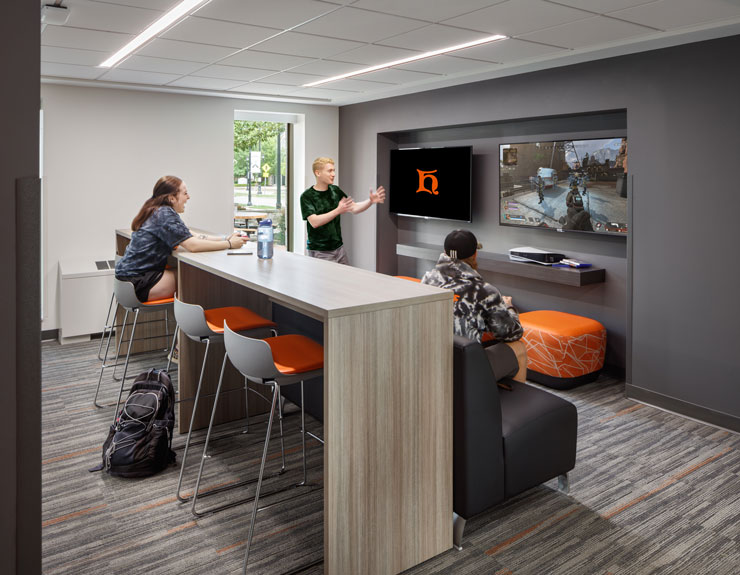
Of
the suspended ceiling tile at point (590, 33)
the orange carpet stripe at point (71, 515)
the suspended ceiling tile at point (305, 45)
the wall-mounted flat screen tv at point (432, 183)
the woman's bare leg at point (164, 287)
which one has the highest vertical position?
the suspended ceiling tile at point (305, 45)

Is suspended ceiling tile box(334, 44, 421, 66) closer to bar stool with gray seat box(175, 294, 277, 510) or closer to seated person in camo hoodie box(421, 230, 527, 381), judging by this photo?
seated person in camo hoodie box(421, 230, 527, 381)

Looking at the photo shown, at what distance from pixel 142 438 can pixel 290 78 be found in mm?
3331

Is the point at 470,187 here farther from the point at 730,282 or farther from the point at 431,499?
the point at 431,499

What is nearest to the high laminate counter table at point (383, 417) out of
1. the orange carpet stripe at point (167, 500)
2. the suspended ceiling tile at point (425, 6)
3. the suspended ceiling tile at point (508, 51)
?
the orange carpet stripe at point (167, 500)

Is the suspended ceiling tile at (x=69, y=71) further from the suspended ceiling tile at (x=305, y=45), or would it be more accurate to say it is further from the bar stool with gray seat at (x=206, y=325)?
the bar stool with gray seat at (x=206, y=325)

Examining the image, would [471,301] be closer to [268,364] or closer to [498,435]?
[498,435]

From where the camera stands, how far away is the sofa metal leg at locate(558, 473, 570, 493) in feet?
8.92

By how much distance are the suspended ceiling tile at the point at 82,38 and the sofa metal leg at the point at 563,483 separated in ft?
11.3

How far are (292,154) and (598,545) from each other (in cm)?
566

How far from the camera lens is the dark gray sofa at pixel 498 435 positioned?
226 centimetres

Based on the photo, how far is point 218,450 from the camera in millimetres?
3186

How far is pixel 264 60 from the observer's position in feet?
14.2

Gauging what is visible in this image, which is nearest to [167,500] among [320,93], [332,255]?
[332,255]

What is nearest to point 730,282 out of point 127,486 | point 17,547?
point 127,486
